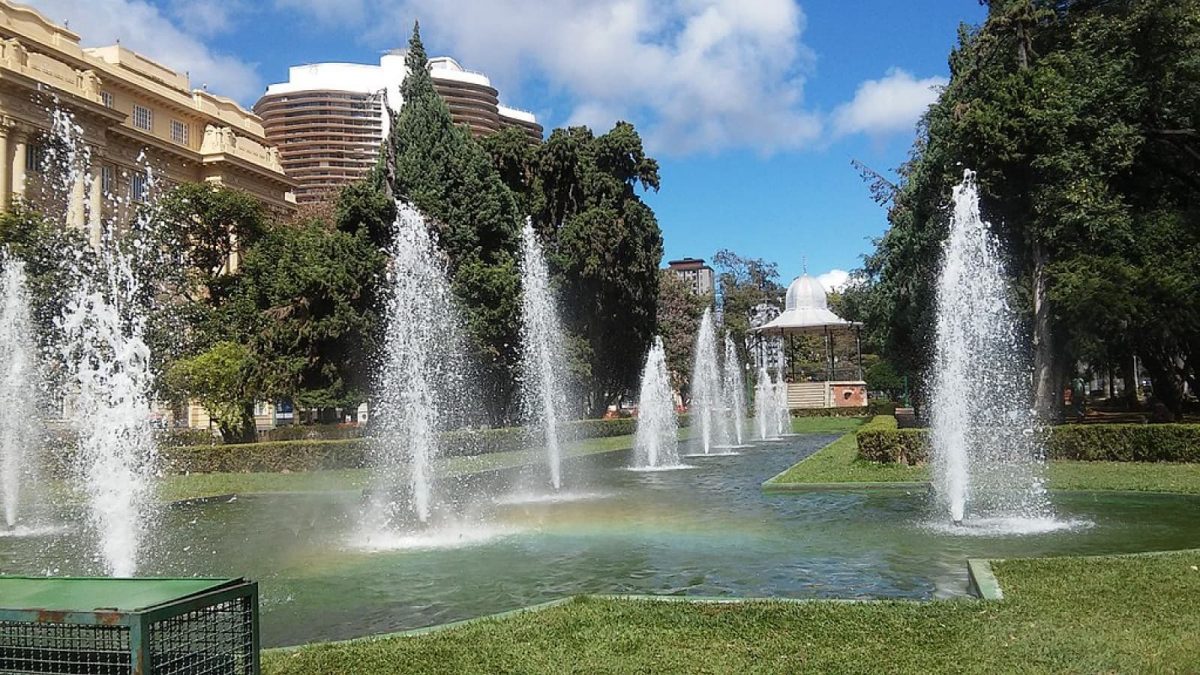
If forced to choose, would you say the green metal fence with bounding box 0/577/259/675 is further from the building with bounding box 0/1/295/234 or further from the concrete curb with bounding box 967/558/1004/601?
the building with bounding box 0/1/295/234

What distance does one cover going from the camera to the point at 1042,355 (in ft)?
82.6

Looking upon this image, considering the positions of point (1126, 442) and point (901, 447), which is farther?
point (901, 447)

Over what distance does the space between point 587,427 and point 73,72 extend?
30049 millimetres

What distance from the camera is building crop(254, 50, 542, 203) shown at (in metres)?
114

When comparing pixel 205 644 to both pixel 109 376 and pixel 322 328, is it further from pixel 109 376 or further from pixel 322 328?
pixel 322 328

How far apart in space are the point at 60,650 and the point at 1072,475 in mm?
16598

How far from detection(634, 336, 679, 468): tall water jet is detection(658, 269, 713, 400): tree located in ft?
97.9

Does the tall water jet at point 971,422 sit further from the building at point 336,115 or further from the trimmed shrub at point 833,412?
the building at point 336,115

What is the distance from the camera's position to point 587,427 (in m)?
35.6

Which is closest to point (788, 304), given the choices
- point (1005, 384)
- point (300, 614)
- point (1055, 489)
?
point (1005, 384)

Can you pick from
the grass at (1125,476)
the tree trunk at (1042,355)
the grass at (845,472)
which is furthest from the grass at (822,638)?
the tree trunk at (1042,355)

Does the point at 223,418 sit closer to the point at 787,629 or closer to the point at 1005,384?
the point at 1005,384

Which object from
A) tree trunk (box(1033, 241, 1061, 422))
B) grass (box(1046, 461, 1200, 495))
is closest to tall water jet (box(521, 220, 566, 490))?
grass (box(1046, 461, 1200, 495))

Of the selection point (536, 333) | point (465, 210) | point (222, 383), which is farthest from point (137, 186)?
point (536, 333)
